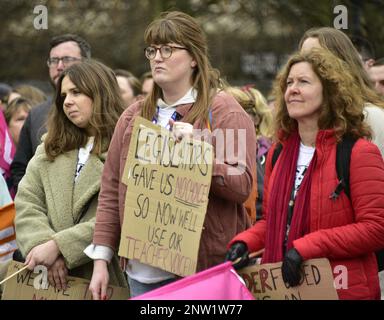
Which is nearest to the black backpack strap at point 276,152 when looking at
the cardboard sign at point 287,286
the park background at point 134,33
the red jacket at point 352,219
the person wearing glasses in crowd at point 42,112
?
the red jacket at point 352,219

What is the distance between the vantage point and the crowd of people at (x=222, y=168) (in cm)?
469

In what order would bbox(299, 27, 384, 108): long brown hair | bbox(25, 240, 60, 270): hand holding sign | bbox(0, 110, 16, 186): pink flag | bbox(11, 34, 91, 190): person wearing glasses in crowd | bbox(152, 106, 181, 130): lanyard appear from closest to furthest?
bbox(152, 106, 181, 130): lanyard
bbox(299, 27, 384, 108): long brown hair
bbox(25, 240, 60, 270): hand holding sign
bbox(11, 34, 91, 190): person wearing glasses in crowd
bbox(0, 110, 16, 186): pink flag

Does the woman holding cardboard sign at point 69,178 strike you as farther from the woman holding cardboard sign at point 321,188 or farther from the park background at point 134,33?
the park background at point 134,33

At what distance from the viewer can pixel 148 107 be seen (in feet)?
16.8

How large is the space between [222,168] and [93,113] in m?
1.27

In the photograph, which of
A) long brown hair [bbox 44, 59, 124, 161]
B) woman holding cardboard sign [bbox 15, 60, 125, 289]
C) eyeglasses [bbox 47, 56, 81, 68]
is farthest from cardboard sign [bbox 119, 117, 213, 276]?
eyeglasses [bbox 47, 56, 81, 68]

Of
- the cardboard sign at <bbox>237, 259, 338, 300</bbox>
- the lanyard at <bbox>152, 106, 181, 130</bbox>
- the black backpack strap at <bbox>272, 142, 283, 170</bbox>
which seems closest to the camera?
the cardboard sign at <bbox>237, 259, 338, 300</bbox>

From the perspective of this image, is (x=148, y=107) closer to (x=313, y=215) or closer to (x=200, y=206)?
(x=200, y=206)

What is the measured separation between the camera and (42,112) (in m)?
7.48

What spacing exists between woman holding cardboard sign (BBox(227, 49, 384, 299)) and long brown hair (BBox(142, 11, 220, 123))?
0.39 meters

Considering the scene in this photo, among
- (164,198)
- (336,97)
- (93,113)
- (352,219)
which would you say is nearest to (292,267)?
(352,219)

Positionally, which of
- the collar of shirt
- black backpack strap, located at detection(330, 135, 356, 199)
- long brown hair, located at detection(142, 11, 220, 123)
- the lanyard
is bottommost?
black backpack strap, located at detection(330, 135, 356, 199)

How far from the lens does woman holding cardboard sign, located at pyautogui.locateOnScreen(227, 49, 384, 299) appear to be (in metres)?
4.62

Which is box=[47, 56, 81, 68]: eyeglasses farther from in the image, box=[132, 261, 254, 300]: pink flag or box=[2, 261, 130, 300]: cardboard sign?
box=[132, 261, 254, 300]: pink flag
